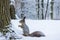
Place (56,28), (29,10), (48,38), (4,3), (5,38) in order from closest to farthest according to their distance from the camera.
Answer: (5,38), (4,3), (48,38), (56,28), (29,10)

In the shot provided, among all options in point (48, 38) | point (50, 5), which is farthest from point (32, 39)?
point (50, 5)

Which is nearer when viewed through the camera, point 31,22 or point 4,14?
point 4,14

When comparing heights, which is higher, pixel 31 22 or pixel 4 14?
pixel 4 14

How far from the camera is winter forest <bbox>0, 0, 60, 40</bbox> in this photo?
163 cm

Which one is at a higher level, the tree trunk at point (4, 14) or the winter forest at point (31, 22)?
the tree trunk at point (4, 14)

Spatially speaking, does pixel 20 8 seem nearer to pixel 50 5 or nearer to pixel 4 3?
pixel 50 5

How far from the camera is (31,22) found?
2.54 metres

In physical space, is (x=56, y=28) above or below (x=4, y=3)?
below

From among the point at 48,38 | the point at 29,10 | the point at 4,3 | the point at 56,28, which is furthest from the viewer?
the point at 29,10

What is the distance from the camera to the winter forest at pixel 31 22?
5.35 ft

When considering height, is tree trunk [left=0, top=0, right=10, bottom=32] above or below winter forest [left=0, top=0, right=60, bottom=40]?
above

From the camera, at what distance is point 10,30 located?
64.9 inches

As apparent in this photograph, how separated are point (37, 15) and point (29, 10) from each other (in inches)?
14.1

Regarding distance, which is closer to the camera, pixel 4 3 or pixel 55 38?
pixel 4 3
